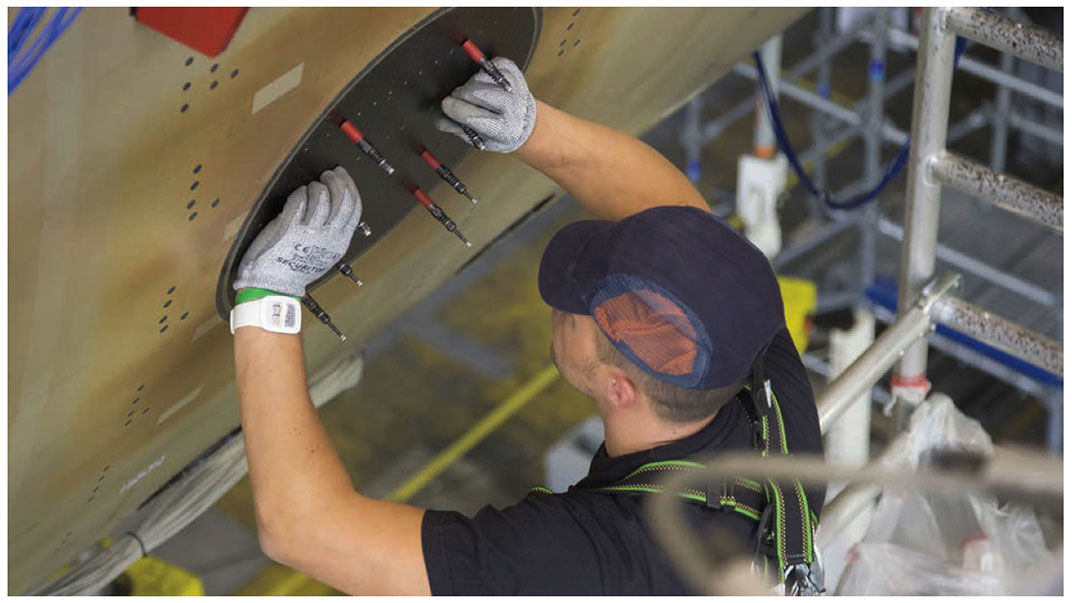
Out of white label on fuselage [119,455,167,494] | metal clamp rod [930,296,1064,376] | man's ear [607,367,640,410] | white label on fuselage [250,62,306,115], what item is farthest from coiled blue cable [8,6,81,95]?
metal clamp rod [930,296,1064,376]

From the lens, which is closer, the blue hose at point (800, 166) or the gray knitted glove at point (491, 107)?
the gray knitted glove at point (491, 107)

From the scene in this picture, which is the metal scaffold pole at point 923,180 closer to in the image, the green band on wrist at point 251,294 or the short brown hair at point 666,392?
the short brown hair at point 666,392

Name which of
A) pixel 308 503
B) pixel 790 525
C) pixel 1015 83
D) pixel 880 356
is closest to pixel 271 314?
pixel 308 503

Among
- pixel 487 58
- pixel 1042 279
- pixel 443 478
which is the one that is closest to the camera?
pixel 487 58

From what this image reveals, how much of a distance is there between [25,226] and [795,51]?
7.50 metres

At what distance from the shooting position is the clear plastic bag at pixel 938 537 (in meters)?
2.99

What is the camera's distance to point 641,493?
212cm

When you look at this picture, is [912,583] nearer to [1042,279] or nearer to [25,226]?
[25,226]

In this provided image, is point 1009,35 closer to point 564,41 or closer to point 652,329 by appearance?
Result: point 564,41

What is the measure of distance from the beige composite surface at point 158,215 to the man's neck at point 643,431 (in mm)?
528

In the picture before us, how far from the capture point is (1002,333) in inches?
111

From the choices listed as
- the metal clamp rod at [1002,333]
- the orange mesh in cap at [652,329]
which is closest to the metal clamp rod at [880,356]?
the metal clamp rod at [1002,333]

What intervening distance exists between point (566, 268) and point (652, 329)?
7.2 inches

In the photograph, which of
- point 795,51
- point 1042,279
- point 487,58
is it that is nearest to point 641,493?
point 487,58
